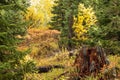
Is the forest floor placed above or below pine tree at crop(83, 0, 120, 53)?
below

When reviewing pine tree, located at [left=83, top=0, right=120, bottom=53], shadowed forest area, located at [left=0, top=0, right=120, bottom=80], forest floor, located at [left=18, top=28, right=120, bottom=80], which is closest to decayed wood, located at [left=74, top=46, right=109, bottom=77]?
shadowed forest area, located at [left=0, top=0, right=120, bottom=80]

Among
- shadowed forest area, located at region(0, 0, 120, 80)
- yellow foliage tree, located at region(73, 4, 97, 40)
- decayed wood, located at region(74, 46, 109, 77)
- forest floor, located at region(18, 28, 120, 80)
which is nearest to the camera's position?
shadowed forest area, located at region(0, 0, 120, 80)

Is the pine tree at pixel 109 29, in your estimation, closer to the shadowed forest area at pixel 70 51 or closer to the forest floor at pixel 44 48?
the shadowed forest area at pixel 70 51

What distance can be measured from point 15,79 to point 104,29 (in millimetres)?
8272

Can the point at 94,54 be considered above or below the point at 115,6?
below

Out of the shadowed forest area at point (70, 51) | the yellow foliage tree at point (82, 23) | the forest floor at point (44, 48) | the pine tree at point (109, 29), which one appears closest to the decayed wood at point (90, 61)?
the shadowed forest area at point (70, 51)

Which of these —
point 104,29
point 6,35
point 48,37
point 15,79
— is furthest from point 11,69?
point 48,37

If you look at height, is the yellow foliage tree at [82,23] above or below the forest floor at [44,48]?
above

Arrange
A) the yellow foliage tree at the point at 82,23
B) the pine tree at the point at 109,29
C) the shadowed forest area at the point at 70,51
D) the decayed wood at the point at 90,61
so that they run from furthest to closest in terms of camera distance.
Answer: the yellow foliage tree at the point at 82,23 < the pine tree at the point at 109,29 < the decayed wood at the point at 90,61 < the shadowed forest area at the point at 70,51

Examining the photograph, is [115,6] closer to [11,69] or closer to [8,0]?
[8,0]

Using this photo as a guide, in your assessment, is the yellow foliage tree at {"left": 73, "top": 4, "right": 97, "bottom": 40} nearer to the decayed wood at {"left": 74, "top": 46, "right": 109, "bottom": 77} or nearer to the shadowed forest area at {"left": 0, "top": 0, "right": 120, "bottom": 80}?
the shadowed forest area at {"left": 0, "top": 0, "right": 120, "bottom": 80}

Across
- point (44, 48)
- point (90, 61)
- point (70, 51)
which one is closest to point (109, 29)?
point (70, 51)

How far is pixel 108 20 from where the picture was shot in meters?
18.4

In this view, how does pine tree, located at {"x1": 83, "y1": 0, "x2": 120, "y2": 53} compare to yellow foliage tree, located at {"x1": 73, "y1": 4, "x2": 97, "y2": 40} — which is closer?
pine tree, located at {"x1": 83, "y1": 0, "x2": 120, "y2": 53}
